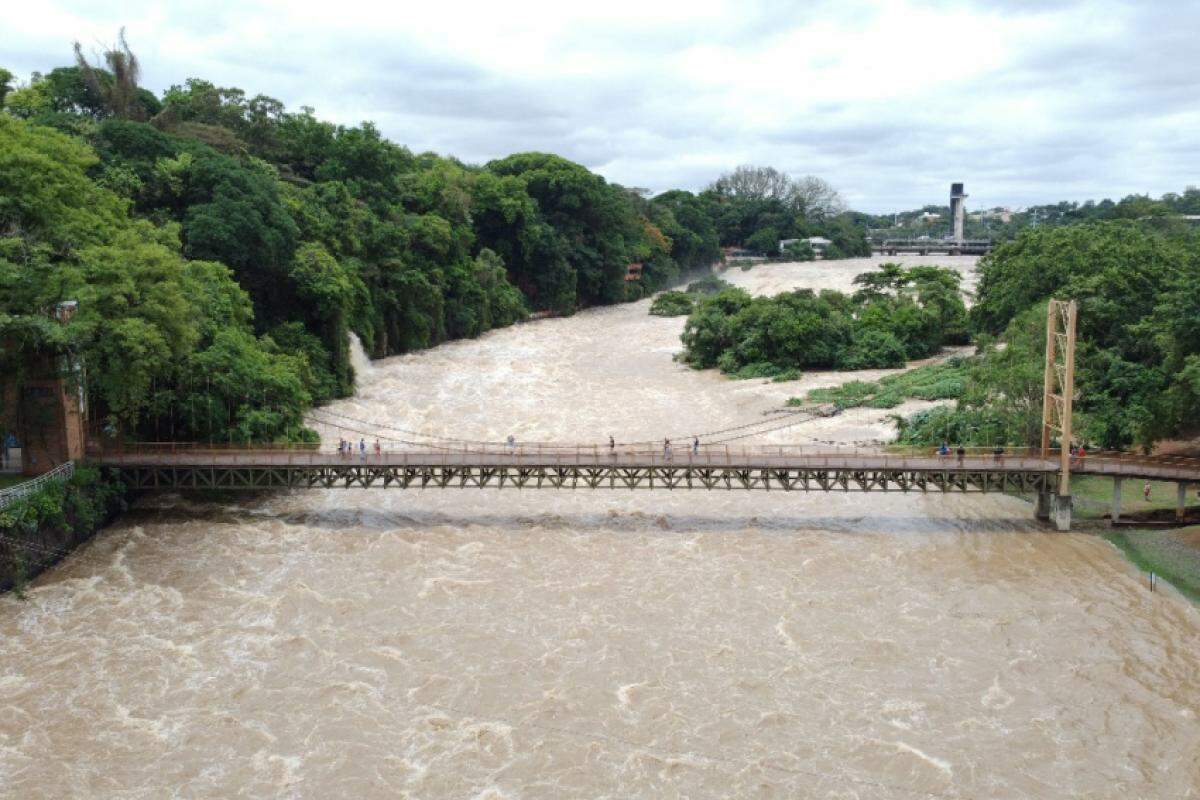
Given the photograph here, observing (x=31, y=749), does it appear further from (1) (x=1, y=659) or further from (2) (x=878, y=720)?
(2) (x=878, y=720)

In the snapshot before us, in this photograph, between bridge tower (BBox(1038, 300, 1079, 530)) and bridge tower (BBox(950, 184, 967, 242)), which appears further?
bridge tower (BBox(950, 184, 967, 242))

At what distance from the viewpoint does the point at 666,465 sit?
3269 centimetres

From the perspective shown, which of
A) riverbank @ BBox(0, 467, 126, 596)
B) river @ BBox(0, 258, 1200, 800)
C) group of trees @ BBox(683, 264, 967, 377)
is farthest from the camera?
group of trees @ BBox(683, 264, 967, 377)

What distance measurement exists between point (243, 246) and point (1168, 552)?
131 ft

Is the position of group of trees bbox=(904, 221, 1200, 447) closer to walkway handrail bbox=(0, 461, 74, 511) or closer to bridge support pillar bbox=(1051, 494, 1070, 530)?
bridge support pillar bbox=(1051, 494, 1070, 530)

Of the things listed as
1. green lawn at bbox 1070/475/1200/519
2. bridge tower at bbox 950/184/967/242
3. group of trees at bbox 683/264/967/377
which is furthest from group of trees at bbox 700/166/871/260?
green lawn at bbox 1070/475/1200/519

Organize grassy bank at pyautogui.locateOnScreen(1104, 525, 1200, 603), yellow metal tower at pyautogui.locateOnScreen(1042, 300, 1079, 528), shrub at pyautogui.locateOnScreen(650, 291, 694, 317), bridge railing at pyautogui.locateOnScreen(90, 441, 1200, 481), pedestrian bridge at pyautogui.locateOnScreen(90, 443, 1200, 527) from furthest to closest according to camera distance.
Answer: shrub at pyautogui.locateOnScreen(650, 291, 694, 317) → pedestrian bridge at pyautogui.locateOnScreen(90, 443, 1200, 527) → bridge railing at pyautogui.locateOnScreen(90, 441, 1200, 481) → yellow metal tower at pyautogui.locateOnScreen(1042, 300, 1079, 528) → grassy bank at pyautogui.locateOnScreen(1104, 525, 1200, 603)

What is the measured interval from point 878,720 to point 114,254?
25.9 meters

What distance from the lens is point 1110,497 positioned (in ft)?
113

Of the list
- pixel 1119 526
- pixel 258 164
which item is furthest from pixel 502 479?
pixel 258 164

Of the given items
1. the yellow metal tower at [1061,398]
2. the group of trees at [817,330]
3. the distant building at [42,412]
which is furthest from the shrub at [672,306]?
the distant building at [42,412]

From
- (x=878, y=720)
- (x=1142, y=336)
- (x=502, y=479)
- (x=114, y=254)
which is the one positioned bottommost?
(x=878, y=720)

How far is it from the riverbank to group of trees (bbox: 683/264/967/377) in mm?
38186

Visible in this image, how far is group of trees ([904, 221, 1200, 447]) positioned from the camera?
33031mm
